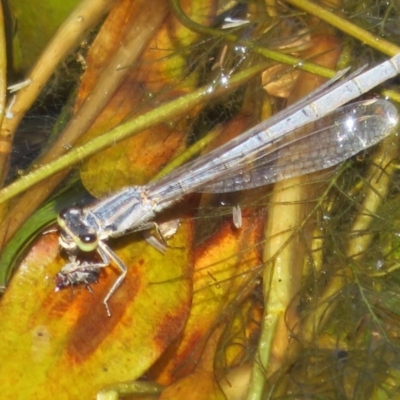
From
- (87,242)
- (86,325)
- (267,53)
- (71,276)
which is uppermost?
(267,53)

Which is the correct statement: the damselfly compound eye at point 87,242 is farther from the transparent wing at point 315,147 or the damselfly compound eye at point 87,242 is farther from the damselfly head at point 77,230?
the transparent wing at point 315,147

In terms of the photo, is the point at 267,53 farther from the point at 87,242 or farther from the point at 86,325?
the point at 86,325

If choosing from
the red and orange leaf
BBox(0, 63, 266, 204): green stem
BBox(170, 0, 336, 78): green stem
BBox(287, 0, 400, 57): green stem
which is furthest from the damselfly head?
BBox(287, 0, 400, 57): green stem

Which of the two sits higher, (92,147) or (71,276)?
(92,147)

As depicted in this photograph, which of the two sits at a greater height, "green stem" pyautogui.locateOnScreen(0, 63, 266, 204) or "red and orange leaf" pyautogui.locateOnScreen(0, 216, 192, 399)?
"green stem" pyautogui.locateOnScreen(0, 63, 266, 204)

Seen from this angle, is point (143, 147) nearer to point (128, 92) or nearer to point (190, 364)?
point (128, 92)

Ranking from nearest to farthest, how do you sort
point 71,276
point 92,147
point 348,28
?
point 92,147 < point 348,28 < point 71,276

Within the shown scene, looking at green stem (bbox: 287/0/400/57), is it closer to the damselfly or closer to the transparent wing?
the damselfly

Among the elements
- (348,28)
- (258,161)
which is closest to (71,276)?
(258,161)
